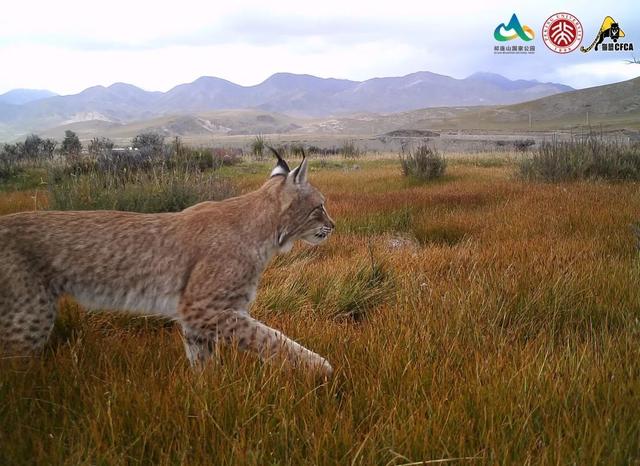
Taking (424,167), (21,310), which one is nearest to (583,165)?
(424,167)

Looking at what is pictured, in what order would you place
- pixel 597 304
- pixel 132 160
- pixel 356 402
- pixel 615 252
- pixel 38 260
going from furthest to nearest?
pixel 132 160
pixel 615 252
pixel 597 304
pixel 38 260
pixel 356 402

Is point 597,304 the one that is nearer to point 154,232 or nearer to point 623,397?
point 623,397

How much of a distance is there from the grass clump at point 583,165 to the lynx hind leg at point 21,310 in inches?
555

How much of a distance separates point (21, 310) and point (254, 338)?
1.62 meters

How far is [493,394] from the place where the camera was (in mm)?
2842

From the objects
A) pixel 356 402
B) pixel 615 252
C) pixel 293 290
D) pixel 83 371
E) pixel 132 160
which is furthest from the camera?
pixel 132 160

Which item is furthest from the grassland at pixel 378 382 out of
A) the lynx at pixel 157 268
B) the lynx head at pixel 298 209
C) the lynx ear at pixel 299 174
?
the lynx ear at pixel 299 174

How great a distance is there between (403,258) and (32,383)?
4.83 metres

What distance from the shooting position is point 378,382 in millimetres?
3078

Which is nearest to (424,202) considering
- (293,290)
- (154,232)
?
(293,290)

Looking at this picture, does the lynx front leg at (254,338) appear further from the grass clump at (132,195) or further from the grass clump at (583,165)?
the grass clump at (583,165)

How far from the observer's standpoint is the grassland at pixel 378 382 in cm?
246

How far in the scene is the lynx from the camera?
3707 mm

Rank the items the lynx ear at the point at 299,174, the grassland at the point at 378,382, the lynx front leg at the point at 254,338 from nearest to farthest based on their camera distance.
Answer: the grassland at the point at 378,382 < the lynx front leg at the point at 254,338 < the lynx ear at the point at 299,174
